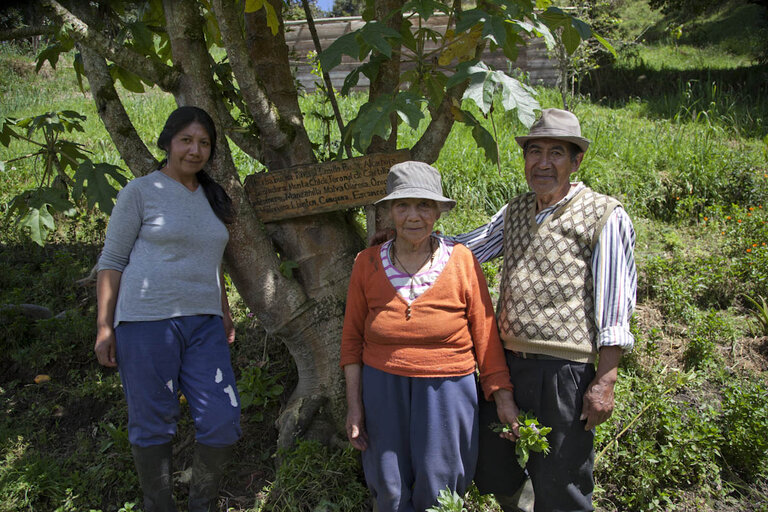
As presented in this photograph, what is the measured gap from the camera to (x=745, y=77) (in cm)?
940

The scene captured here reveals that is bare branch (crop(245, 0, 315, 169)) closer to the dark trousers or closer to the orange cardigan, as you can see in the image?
the orange cardigan

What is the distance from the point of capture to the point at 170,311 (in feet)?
7.34

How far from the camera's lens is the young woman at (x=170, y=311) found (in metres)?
2.22

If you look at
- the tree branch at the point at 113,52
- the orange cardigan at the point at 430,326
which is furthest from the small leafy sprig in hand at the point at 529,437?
the tree branch at the point at 113,52

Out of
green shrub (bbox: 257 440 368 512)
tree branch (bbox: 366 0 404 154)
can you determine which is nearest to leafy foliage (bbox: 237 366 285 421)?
green shrub (bbox: 257 440 368 512)

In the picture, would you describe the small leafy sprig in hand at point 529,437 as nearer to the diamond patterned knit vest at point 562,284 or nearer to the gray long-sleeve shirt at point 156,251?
the diamond patterned knit vest at point 562,284

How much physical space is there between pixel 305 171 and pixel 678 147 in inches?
174

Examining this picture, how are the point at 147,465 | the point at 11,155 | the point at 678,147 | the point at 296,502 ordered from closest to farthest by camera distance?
the point at 147,465, the point at 296,502, the point at 678,147, the point at 11,155

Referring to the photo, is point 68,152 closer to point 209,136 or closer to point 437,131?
point 209,136

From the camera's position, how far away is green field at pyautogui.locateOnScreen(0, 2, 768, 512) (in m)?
2.80

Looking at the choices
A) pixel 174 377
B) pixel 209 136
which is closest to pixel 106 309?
pixel 174 377

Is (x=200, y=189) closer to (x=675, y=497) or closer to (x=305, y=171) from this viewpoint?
(x=305, y=171)

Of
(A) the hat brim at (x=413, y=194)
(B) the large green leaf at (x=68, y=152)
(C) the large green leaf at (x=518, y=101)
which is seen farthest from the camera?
(B) the large green leaf at (x=68, y=152)

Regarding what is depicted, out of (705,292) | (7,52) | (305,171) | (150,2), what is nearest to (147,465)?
(305,171)
